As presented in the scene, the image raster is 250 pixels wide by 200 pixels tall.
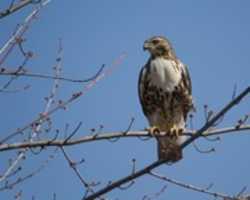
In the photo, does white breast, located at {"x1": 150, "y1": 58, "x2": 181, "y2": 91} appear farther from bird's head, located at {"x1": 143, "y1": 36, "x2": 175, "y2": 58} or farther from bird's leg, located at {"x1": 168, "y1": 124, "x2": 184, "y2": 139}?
bird's leg, located at {"x1": 168, "y1": 124, "x2": 184, "y2": 139}

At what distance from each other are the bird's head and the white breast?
0.27 m

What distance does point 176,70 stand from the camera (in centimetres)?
786

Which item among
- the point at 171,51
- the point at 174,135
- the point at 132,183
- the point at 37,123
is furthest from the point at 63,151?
the point at 171,51

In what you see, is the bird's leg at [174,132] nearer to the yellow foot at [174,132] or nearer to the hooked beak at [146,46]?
Answer: the yellow foot at [174,132]

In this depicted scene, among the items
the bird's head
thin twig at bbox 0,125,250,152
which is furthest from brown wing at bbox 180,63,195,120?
thin twig at bbox 0,125,250,152

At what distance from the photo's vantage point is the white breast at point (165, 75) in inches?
302

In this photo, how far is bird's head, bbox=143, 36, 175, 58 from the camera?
8.24 meters

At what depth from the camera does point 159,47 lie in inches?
326

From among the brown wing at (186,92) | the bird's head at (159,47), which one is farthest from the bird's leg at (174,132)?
the bird's head at (159,47)

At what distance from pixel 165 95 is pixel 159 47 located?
2.98 ft

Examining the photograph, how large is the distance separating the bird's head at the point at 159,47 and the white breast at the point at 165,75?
27cm

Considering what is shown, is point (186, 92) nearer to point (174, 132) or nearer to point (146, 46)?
point (174, 132)

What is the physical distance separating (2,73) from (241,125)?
2182 mm

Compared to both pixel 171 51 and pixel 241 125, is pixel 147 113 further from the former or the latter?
pixel 241 125
